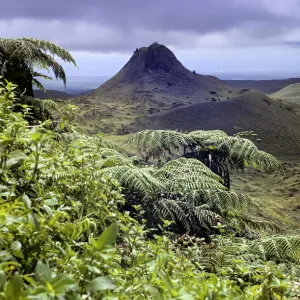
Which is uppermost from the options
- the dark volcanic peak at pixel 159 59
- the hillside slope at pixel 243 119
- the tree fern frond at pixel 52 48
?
the dark volcanic peak at pixel 159 59

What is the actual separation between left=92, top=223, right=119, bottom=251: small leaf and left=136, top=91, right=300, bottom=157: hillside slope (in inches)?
633

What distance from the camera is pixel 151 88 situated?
98.3 feet

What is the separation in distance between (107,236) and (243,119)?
19128mm

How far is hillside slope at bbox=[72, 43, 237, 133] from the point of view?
80.9 feet

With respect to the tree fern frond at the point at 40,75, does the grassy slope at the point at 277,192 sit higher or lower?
lower

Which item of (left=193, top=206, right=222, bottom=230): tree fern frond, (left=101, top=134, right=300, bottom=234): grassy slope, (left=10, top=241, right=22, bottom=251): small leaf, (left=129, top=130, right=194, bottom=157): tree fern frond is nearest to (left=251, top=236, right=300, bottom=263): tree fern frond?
(left=193, top=206, right=222, bottom=230): tree fern frond

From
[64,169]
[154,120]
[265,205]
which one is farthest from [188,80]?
[64,169]

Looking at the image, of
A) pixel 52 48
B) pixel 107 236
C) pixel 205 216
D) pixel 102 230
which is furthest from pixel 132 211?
pixel 52 48

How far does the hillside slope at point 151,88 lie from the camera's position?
24.7 meters

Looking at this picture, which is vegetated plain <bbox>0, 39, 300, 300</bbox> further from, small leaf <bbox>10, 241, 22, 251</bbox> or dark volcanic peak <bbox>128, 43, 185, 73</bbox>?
dark volcanic peak <bbox>128, 43, 185, 73</bbox>

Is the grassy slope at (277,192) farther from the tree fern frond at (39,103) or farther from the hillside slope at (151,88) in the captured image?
the hillside slope at (151,88)

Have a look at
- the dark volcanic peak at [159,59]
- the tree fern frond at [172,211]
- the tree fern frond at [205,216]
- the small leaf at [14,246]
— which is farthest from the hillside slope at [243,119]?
the small leaf at [14,246]

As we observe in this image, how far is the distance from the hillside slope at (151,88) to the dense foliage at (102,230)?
18.9m

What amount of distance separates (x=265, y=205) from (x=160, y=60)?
84.7 feet
